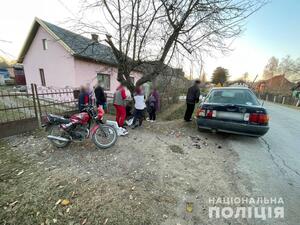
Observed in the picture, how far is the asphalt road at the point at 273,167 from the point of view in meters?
2.31

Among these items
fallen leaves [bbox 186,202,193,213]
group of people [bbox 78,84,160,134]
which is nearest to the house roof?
group of people [bbox 78,84,160,134]

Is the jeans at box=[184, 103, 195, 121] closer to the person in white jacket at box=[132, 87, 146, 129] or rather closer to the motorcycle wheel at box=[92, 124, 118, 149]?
the person in white jacket at box=[132, 87, 146, 129]

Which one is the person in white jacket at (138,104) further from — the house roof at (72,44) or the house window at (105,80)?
the house window at (105,80)

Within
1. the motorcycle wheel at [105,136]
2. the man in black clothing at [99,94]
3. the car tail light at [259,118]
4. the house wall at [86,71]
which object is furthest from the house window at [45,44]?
the car tail light at [259,118]

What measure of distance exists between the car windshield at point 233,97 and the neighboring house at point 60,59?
628 cm

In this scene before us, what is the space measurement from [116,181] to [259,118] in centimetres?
395

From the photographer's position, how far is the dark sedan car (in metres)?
3.96

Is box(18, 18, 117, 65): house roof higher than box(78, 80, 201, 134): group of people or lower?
higher

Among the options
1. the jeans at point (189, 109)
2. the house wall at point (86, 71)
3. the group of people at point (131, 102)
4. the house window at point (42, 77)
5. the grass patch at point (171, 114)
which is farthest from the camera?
the house window at point (42, 77)

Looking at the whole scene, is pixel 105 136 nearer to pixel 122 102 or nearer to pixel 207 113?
pixel 122 102

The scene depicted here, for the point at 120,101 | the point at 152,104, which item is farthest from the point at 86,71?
the point at 120,101

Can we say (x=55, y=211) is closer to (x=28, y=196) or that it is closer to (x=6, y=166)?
(x=28, y=196)

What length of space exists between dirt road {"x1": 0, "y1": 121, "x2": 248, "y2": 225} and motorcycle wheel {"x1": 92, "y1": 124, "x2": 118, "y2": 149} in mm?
171

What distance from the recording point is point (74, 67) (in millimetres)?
9852
